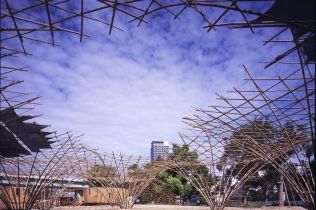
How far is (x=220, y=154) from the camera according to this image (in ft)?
55.6

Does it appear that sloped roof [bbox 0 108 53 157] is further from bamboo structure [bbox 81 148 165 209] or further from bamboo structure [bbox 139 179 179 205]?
bamboo structure [bbox 139 179 179 205]

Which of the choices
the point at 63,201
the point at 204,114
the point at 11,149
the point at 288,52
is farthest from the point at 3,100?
the point at 63,201

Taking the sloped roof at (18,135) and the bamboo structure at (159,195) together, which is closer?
the sloped roof at (18,135)

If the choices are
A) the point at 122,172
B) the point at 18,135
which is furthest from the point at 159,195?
the point at 18,135

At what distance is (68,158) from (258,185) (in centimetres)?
2936

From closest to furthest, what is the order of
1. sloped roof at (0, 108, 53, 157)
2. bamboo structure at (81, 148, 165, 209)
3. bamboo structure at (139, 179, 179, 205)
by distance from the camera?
sloped roof at (0, 108, 53, 157)
bamboo structure at (81, 148, 165, 209)
bamboo structure at (139, 179, 179, 205)

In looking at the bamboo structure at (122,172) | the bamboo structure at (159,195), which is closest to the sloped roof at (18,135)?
the bamboo structure at (122,172)

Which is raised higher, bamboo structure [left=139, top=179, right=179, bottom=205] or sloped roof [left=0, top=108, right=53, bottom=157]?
sloped roof [left=0, top=108, right=53, bottom=157]

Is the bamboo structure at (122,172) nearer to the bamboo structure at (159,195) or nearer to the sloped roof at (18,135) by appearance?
the sloped roof at (18,135)

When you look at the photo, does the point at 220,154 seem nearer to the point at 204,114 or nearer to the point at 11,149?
the point at 204,114

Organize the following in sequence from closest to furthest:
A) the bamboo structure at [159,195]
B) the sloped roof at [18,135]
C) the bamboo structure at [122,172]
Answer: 1. the sloped roof at [18,135]
2. the bamboo structure at [122,172]
3. the bamboo structure at [159,195]

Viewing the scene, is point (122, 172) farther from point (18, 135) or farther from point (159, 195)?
point (159, 195)

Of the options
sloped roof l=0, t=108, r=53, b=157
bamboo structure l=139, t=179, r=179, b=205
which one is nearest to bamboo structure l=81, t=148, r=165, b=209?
sloped roof l=0, t=108, r=53, b=157

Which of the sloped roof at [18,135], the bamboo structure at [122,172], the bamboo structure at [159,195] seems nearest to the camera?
the sloped roof at [18,135]
